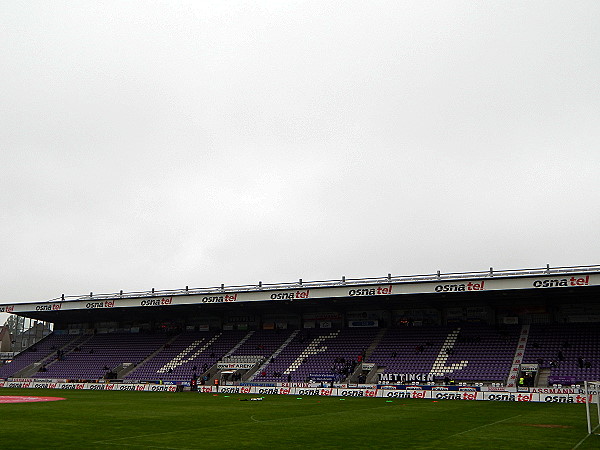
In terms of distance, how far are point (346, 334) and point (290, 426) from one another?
39.5 meters

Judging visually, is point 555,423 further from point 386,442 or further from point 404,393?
point 404,393

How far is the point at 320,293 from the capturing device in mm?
58531

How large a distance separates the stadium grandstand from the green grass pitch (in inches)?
615

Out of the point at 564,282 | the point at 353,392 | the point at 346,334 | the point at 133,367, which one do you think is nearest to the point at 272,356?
the point at 346,334

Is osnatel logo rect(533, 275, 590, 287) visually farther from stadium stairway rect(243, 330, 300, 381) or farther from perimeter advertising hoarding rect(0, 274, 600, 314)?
stadium stairway rect(243, 330, 300, 381)

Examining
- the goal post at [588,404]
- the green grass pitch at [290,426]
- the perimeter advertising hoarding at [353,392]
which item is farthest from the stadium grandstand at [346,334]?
the goal post at [588,404]

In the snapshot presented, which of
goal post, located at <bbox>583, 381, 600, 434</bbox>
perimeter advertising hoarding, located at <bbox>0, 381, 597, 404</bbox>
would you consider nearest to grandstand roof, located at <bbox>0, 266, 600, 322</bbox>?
perimeter advertising hoarding, located at <bbox>0, 381, 597, 404</bbox>

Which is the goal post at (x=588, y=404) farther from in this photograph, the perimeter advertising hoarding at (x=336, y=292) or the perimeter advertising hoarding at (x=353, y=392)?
the perimeter advertising hoarding at (x=336, y=292)

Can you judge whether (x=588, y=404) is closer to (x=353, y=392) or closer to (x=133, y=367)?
(x=353, y=392)

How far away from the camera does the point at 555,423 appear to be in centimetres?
2612

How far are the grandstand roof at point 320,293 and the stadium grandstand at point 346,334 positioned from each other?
126 mm

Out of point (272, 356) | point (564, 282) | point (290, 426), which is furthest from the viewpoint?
point (272, 356)

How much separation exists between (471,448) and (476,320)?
1717 inches

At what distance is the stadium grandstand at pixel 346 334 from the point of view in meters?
50.5
